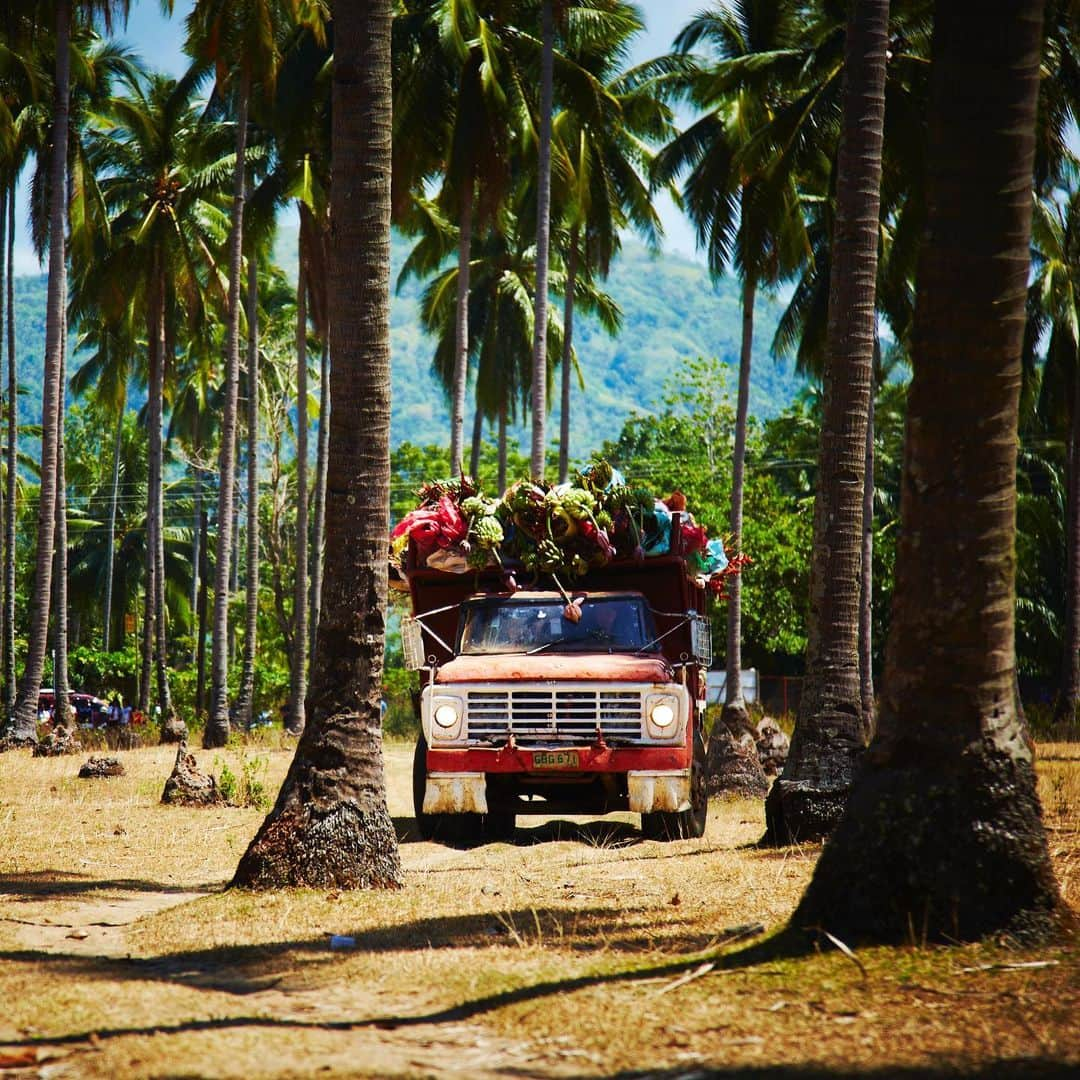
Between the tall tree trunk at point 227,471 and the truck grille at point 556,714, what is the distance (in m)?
17.3

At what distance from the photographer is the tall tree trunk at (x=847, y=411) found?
11.5m

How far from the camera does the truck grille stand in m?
11.5

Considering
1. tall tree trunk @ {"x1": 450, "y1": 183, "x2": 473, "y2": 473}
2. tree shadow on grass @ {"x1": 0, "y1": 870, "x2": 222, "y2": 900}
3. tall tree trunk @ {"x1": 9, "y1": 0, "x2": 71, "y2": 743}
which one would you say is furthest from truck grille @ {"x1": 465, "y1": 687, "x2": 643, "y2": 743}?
tall tree trunk @ {"x1": 9, "y1": 0, "x2": 71, "y2": 743}

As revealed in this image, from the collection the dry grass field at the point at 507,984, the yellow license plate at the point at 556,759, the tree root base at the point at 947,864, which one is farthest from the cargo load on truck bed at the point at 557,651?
the tree root base at the point at 947,864

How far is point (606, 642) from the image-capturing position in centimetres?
1239

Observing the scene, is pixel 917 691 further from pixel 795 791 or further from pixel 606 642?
pixel 606 642

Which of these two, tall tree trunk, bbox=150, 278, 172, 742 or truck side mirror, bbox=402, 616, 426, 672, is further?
tall tree trunk, bbox=150, 278, 172, 742

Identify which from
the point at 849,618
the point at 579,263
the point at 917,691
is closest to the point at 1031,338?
the point at 579,263

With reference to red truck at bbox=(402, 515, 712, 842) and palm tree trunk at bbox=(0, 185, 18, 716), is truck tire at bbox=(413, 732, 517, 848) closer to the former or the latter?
red truck at bbox=(402, 515, 712, 842)

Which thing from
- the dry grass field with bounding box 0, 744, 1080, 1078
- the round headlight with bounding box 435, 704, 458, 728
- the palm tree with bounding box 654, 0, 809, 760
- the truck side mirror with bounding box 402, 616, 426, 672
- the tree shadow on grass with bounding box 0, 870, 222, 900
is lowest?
the tree shadow on grass with bounding box 0, 870, 222, 900

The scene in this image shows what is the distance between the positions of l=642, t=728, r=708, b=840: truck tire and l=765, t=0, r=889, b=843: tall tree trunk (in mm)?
998

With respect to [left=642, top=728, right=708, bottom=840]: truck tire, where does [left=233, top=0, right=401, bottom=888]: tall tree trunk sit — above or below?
above

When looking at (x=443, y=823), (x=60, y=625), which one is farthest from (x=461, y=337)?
(x=443, y=823)

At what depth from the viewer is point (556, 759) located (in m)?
11.4
